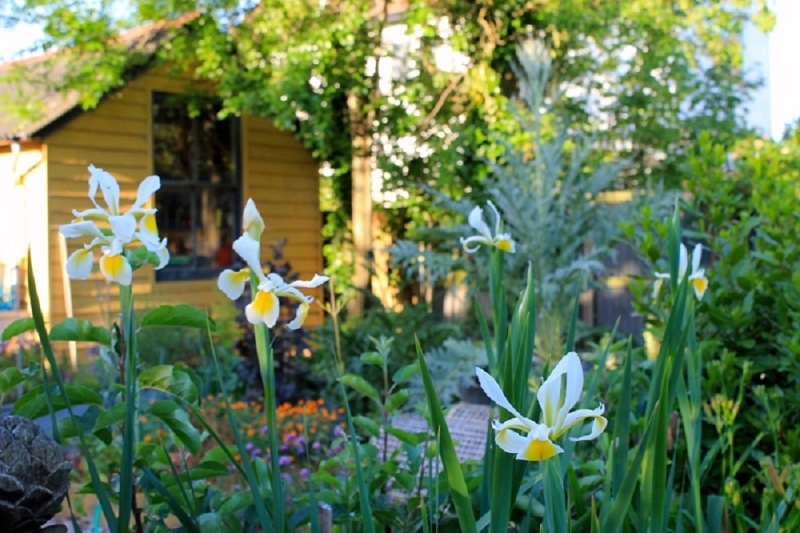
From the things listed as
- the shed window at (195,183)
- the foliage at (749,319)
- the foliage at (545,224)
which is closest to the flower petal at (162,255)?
the foliage at (749,319)

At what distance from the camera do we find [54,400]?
134 centimetres

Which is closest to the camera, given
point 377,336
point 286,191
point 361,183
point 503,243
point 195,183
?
point 503,243

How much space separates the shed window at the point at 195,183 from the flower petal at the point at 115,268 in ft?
24.7

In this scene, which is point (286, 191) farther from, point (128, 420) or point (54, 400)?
point (128, 420)

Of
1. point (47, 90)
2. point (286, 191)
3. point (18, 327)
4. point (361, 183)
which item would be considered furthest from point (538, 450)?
point (286, 191)

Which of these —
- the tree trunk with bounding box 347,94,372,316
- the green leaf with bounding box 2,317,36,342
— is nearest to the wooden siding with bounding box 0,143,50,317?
the tree trunk with bounding box 347,94,372,316

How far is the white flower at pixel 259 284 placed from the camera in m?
1.16

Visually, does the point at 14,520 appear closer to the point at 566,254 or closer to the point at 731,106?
the point at 566,254

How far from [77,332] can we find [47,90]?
702cm

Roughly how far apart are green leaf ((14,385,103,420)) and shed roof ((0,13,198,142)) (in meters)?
6.67

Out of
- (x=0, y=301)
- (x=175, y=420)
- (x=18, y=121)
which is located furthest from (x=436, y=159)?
(x=175, y=420)

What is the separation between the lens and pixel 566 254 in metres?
5.39

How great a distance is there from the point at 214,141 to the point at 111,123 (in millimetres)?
1255

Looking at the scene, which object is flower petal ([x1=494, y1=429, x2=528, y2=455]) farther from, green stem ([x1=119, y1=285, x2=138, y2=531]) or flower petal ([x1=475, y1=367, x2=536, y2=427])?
green stem ([x1=119, y1=285, x2=138, y2=531])
